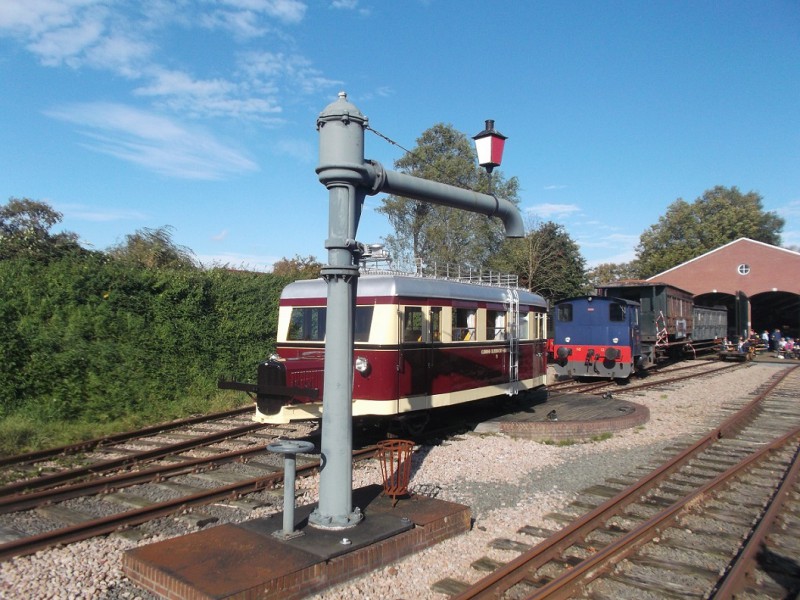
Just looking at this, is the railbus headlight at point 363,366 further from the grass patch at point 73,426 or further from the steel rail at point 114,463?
the grass patch at point 73,426

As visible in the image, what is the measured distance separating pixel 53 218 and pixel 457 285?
37.7m

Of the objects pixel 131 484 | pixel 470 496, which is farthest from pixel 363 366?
pixel 131 484

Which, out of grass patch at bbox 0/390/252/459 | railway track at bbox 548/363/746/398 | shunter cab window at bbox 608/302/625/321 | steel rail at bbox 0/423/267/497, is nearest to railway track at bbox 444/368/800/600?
steel rail at bbox 0/423/267/497

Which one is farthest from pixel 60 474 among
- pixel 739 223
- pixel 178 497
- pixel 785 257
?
pixel 739 223

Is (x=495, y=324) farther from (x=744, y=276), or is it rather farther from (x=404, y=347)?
(x=744, y=276)

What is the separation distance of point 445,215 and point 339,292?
26.3m

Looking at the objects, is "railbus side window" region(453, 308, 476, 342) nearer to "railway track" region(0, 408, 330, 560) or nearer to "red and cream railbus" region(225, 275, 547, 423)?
"red and cream railbus" region(225, 275, 547, 423)

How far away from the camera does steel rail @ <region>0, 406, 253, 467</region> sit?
8398 millimetres

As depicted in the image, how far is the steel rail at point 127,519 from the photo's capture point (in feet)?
16.8

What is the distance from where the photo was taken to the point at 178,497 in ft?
22.0

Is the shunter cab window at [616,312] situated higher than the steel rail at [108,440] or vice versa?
the shunter cab window at [616,312]

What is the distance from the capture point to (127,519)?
5891 millimetres

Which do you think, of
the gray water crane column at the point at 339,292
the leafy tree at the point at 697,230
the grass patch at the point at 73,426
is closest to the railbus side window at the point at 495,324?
the gray water crane column at the point at 339,292

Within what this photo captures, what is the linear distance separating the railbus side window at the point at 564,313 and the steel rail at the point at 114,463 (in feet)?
42.2
